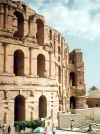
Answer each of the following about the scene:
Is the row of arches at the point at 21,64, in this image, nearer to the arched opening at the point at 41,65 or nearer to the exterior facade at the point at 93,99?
the arched opening at the point at 41,65

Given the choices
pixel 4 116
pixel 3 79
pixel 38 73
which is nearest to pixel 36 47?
pixel 38 73

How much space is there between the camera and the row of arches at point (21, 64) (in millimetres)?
31234

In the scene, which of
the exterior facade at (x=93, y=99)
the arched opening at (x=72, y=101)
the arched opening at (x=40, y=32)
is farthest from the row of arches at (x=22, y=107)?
the exterior facade at (x=93, y=99)

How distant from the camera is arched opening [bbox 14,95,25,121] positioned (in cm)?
2989

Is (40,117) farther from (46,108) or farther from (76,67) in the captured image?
(76,67)

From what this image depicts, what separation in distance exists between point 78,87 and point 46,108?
17691 millimetres

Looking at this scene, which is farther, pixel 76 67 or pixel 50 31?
pixel 76 67

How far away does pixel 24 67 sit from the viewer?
30953 mm

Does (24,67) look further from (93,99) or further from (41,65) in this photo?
(93,99)

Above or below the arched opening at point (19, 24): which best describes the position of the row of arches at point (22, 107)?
below

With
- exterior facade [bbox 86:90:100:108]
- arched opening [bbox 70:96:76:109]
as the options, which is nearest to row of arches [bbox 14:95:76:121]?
arched opening [bbox 70:96:76:109]

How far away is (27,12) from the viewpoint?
111ft

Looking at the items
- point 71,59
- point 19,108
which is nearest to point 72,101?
point 71,59

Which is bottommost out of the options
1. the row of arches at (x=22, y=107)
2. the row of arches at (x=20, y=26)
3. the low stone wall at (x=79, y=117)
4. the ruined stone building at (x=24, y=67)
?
the low stone wall at (x=79, y=117)
